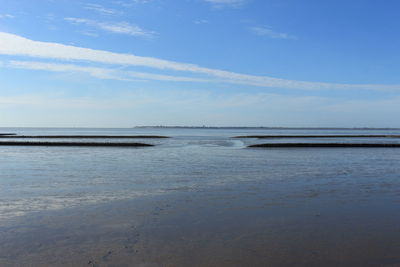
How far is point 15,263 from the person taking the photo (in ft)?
24.0

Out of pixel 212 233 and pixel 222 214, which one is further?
pixel 222 214

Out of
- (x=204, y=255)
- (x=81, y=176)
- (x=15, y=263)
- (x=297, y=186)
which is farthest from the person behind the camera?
(x=81, y=176)

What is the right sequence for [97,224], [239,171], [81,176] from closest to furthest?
[97,224]
[81,176]
[239,171]

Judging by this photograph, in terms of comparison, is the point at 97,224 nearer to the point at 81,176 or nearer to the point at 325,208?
the point at 325,208

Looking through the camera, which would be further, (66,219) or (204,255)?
(66,219)

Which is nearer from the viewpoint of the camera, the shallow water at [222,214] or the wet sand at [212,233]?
the wet sand at [212,233]

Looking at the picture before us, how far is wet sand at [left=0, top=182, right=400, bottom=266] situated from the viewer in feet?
24.9

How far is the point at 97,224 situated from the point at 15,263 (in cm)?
322

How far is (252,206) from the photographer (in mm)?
12898

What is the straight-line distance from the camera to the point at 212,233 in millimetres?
9484

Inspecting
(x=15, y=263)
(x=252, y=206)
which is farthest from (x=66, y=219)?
(x=252, y=206)

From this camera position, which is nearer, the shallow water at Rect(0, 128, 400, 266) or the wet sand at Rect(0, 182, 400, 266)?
the wet sand at Rect(0, 182, 400, 266)

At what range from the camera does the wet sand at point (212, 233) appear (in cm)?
760

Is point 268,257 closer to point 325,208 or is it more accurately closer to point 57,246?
point 57,246
